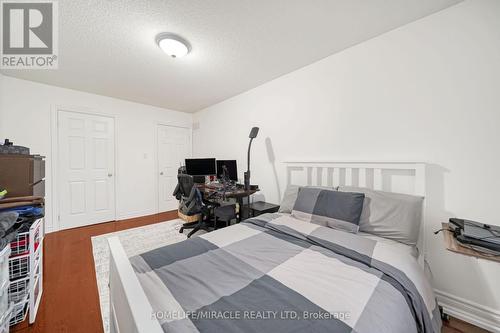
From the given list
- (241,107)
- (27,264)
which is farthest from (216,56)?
(27,264)

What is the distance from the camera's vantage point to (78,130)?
3.28 metres

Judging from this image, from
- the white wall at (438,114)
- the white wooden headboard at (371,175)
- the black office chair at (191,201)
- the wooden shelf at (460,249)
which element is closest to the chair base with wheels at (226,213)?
the black office chair at (191,201)

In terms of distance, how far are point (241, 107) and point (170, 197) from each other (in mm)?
2760

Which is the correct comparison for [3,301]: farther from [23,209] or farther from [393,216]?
[393,216]

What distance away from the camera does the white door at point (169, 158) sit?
429 cm

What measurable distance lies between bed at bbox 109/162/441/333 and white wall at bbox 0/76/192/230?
3.28 m

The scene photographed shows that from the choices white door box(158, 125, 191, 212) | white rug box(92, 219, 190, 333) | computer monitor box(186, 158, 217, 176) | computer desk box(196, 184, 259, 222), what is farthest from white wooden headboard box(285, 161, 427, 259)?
white door box(158, 125, 191, 212)

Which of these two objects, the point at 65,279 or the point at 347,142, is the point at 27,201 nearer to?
the point at 65,279

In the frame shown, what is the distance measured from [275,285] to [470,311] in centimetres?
171

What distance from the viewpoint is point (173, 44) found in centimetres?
188

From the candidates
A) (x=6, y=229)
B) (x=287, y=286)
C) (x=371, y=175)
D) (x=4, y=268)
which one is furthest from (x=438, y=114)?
(x=4, y=268)

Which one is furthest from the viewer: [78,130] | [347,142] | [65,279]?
[78,130]

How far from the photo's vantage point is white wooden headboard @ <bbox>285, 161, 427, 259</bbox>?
1.54 meters

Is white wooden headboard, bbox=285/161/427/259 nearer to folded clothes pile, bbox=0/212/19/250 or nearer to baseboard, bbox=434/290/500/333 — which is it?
baseboard, bbox=434/290/500/333
